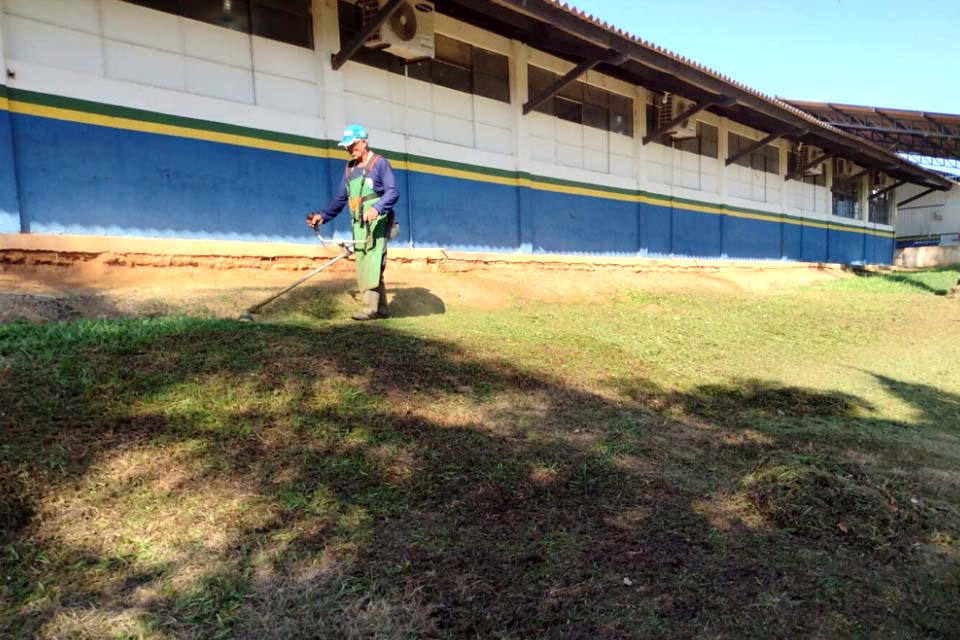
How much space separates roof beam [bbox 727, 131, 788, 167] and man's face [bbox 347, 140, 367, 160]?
13.2m

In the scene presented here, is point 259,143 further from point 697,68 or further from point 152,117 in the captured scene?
point 697,68

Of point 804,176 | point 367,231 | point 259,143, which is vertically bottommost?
point 367,231

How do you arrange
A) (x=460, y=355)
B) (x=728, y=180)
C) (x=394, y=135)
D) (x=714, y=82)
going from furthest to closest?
(x=728, y=180) < (x=714, y=82) < (x=394, y=135) < (x=460, y=355)

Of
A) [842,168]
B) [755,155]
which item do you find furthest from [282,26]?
[842,168]

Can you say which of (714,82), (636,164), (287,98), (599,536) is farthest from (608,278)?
(599,536)

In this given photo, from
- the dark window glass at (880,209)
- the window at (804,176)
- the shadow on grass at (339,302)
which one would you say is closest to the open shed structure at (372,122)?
the shadow on grass at (339,302)

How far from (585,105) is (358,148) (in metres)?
8.10

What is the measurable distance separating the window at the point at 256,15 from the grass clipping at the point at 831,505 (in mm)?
7535

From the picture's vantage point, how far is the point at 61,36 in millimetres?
6355

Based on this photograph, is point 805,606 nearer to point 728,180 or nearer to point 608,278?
point 608,278

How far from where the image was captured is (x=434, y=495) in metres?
2.80

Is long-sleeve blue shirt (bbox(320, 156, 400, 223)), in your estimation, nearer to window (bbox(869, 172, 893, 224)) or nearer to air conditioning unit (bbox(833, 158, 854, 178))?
air conditioning unit (bbox(833, 158, 854, 178))

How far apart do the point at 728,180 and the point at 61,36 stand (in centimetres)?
1482

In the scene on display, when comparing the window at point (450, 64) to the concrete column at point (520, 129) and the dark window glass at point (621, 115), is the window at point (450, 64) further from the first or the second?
the dark window glass at point (621, 115)
